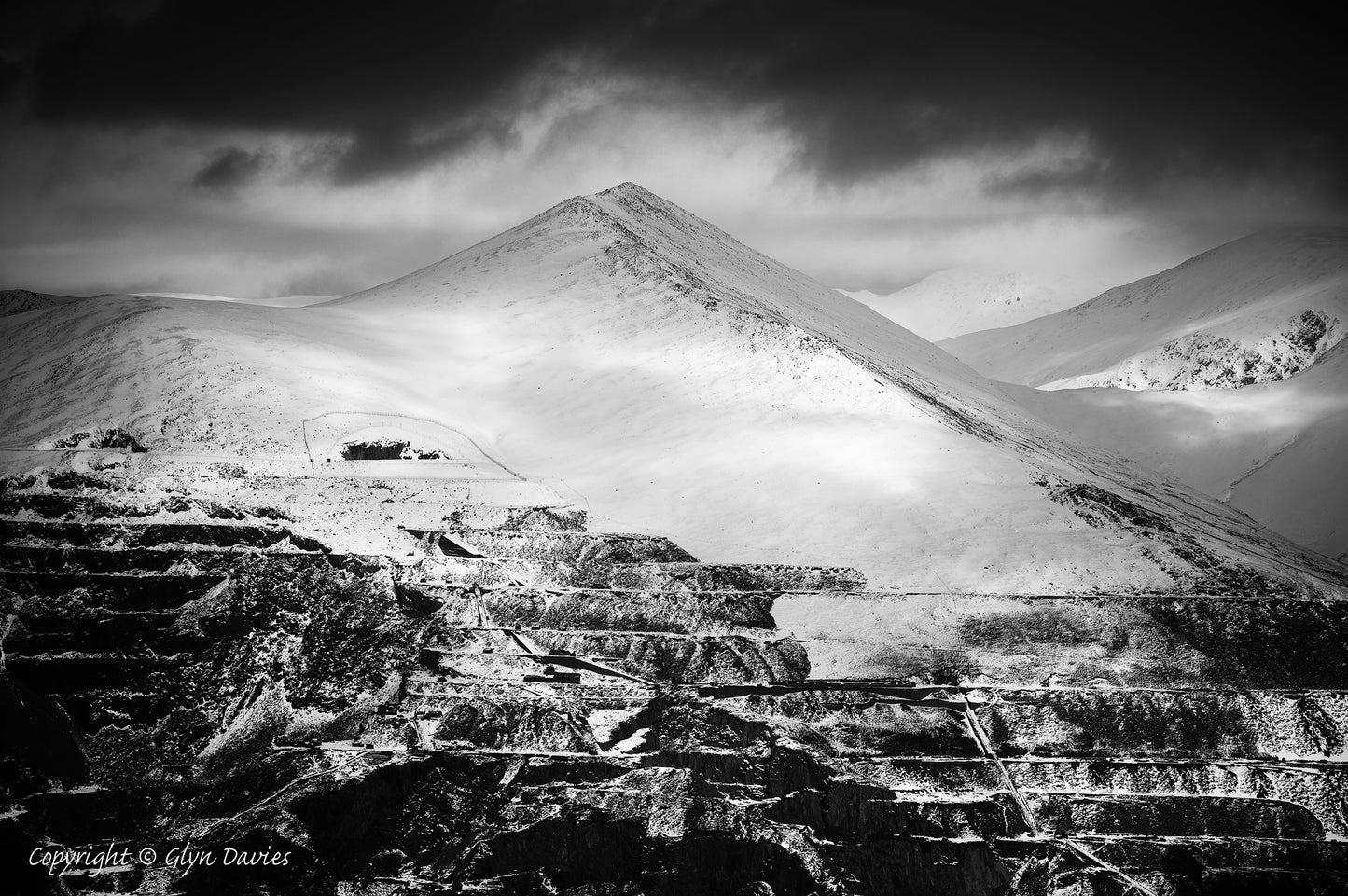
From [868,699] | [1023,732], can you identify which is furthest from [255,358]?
[1023,732]

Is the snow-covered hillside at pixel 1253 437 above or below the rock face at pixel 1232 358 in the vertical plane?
below

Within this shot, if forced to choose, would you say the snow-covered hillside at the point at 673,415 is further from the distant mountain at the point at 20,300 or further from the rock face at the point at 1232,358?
the distant mountain at the point at 20,300

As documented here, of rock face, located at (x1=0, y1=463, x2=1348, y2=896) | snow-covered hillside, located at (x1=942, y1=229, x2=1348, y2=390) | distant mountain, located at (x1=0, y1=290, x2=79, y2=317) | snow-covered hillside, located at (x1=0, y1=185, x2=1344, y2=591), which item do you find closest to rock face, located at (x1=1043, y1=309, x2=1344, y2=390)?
snow-covered hillside, located at (x1=942, y1=229, x2=1348, y2=390)

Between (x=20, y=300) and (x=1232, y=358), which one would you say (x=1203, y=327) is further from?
(x=20, y=300)

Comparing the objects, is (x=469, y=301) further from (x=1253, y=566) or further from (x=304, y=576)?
(x=1253, y=566)

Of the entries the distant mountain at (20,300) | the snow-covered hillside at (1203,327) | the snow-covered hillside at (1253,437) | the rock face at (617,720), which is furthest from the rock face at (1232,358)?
the distant mountain at (20,300)

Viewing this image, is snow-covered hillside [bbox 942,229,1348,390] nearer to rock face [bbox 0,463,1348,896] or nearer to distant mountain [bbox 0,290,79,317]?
rock face [bbox 0,463,1348,896]
